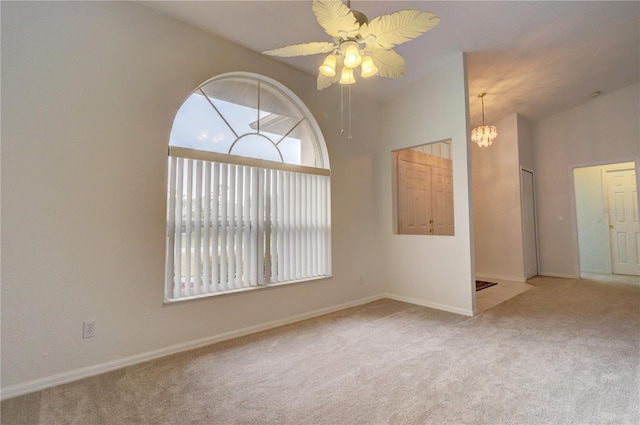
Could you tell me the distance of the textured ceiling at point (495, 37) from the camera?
2605 mm

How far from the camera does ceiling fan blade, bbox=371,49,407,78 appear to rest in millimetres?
1956

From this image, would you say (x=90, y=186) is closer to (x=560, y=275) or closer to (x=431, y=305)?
(x=431, y=305)

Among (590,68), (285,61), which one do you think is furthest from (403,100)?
(590,68)

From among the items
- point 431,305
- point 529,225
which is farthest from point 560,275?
point 431,305

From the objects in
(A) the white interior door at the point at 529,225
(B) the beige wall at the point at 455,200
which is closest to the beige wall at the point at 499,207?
(A) the white interior door at the point at 529,225

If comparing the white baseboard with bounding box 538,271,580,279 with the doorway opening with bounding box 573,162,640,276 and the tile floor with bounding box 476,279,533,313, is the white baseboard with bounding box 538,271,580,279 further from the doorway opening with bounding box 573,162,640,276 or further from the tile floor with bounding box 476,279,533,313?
the tile floor with bounding box 476,279,533,313

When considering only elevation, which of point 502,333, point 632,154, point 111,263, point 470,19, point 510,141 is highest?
point 470,19

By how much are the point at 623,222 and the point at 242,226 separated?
24.1ft

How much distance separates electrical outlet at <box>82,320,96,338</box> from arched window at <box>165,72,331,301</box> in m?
0.51

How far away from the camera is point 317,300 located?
11.5ft

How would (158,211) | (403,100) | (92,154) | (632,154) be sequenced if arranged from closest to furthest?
(92,154) < (158,211) < (403,100) < (632,154)

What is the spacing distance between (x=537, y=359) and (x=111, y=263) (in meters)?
3.33

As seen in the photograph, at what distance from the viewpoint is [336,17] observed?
1.60m

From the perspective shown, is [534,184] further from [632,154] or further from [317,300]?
[317,300]
